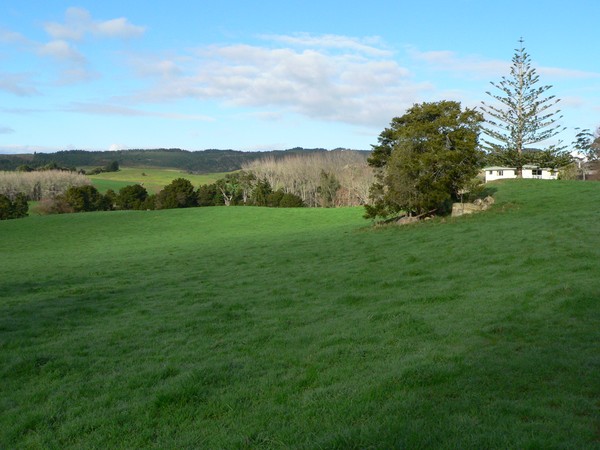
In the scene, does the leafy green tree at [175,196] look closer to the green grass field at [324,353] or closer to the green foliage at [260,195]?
the green foliage at [260,195]

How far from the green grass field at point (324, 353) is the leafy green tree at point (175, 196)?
222 feet

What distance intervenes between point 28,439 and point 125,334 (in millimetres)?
4950

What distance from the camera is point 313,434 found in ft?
17.4

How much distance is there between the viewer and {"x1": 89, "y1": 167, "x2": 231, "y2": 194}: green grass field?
130 m

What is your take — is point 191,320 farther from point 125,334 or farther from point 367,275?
point 367,275

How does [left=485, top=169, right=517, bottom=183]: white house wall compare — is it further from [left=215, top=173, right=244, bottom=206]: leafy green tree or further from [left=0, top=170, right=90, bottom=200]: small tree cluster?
[left=0, top=170, right=90, bottom=200]: small tree cluster

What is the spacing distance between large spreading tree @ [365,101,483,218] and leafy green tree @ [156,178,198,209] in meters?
59.9

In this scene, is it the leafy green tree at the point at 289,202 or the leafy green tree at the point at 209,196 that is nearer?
the leafy green tree at the point at 289,202

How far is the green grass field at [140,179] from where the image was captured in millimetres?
130288

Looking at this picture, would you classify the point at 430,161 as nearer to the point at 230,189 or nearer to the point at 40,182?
the point at 230,189

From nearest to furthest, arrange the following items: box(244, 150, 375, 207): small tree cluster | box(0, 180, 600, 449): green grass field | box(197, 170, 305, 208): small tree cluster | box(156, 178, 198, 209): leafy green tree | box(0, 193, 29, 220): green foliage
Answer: box(0, 180, 600, 449): green grass field < box(0, 193, 29, 220): green foliage < box(156, 178, 198, 209): leafy green tree < box(197, 170, 305, 208): small tree cluster < box(244, 150, 375, 207): small tree cluster

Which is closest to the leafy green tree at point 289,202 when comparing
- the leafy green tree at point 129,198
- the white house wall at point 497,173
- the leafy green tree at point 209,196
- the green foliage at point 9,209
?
the leafy green tree at point 209,196

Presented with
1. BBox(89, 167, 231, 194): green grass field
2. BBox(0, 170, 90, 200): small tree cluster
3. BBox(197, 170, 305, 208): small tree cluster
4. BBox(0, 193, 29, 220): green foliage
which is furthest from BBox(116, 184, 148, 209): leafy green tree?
BBox(89, 167, 231, 194): green grass field

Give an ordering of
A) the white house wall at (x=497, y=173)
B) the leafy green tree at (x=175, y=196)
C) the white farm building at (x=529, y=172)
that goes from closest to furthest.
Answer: the white farm building at (x=529, y=172)
the white house wall at (x=497, y=173)
the leafy green tree at (x=175, y=196)
